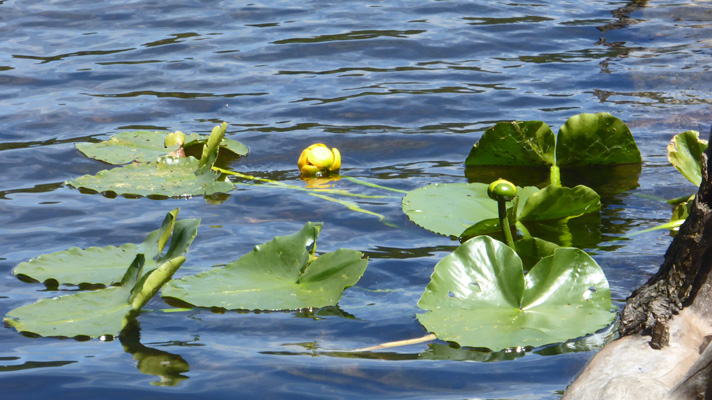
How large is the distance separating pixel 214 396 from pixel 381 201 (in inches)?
62.9

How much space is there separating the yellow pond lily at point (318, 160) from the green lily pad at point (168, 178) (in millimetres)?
363

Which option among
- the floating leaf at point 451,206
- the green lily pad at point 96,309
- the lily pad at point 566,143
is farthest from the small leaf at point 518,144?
the green lily pad at point 96,309

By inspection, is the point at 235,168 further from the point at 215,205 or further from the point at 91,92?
the point at 91,92

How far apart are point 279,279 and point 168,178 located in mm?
1230

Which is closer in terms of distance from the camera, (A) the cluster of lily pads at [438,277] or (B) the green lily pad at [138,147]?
(A) the cluster of lily pads at [438,277]

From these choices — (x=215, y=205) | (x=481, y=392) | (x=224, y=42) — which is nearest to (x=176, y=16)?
(x=224, y=42)

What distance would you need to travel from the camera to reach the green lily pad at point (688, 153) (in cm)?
283

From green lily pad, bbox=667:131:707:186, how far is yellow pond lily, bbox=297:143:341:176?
1.42 meters

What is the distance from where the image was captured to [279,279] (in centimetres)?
241

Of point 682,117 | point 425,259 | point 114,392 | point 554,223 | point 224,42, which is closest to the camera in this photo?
point 114,392

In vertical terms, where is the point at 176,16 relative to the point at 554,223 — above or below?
above

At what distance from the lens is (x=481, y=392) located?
76.9 inches

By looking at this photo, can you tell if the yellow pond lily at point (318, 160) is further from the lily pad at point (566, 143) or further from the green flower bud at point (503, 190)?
the green flower bud at point (503, 190)

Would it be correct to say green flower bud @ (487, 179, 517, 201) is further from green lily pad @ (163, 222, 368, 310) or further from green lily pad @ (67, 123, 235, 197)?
green lily pad @ (67, 123, 235, 197)
